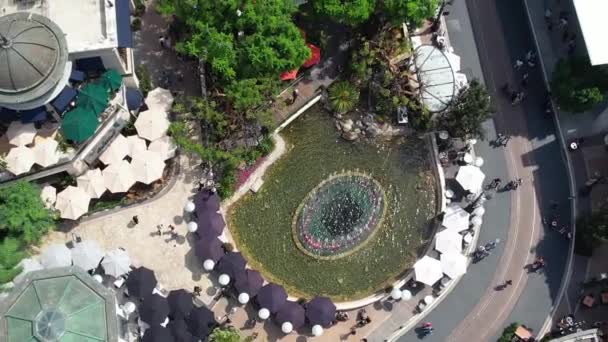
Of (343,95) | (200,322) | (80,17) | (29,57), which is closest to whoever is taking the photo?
(29,57)

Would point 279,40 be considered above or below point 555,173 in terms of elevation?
above

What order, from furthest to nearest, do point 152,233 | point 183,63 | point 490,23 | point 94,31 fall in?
point 490,23
point 183,63
point 152,233
point 94,31

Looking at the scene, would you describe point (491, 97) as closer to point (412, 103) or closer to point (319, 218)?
point (412, 103)

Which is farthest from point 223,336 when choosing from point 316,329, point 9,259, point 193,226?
point 9,259

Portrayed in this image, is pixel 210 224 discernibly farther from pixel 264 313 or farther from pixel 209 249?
pixel 264 313

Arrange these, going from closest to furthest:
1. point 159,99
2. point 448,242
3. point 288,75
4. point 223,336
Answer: point 223,336 → point 448,242 → point 159,99 → point 288,75

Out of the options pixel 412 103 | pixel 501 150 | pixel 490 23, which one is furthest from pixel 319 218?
pixel 490 23
